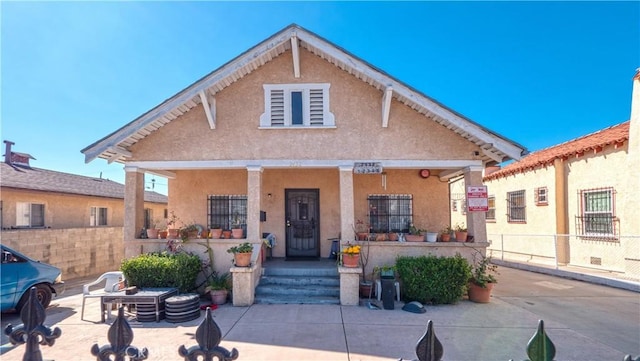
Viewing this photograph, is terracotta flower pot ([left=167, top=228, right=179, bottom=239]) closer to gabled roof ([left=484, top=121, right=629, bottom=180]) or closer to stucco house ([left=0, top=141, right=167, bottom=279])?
stucco house ([left=0, top=141, right=167, bottom=279])

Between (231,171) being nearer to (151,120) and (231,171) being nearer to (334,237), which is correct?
(151,120)

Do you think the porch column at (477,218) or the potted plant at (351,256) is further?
the porch column at (477,218)

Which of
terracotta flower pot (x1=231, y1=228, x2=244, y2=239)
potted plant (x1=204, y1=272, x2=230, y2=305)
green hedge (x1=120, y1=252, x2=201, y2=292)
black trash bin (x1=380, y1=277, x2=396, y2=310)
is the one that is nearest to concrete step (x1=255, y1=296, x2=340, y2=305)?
potted plant (x1=204, y1=272, x2=230, y2=305)

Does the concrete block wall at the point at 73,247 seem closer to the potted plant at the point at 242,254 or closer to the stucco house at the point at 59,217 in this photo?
the stucco house at the point at 59,217

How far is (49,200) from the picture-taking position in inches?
488

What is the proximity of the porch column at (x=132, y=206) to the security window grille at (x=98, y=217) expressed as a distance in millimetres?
8191

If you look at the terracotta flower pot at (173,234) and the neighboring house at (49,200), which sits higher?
the neighboring house at (49,200)

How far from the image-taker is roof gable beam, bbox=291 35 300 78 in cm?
805

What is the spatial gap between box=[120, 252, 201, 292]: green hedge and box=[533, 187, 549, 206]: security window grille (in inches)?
530

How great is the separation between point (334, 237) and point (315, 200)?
139 cm

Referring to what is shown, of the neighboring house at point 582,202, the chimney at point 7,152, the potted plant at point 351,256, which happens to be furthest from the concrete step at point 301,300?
the chimney at point 7,152

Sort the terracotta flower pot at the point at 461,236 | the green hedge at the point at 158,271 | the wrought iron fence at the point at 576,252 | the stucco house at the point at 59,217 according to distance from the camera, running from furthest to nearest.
Result: the stucco house at the point at 59,217
the wrought iron fence at the point at 576,252
the terracotta flower pot at the point at 461,236
the green hedge at the point at 158,271

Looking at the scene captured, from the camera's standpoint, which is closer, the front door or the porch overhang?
the porch overhang

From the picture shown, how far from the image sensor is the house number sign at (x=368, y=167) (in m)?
8.15
